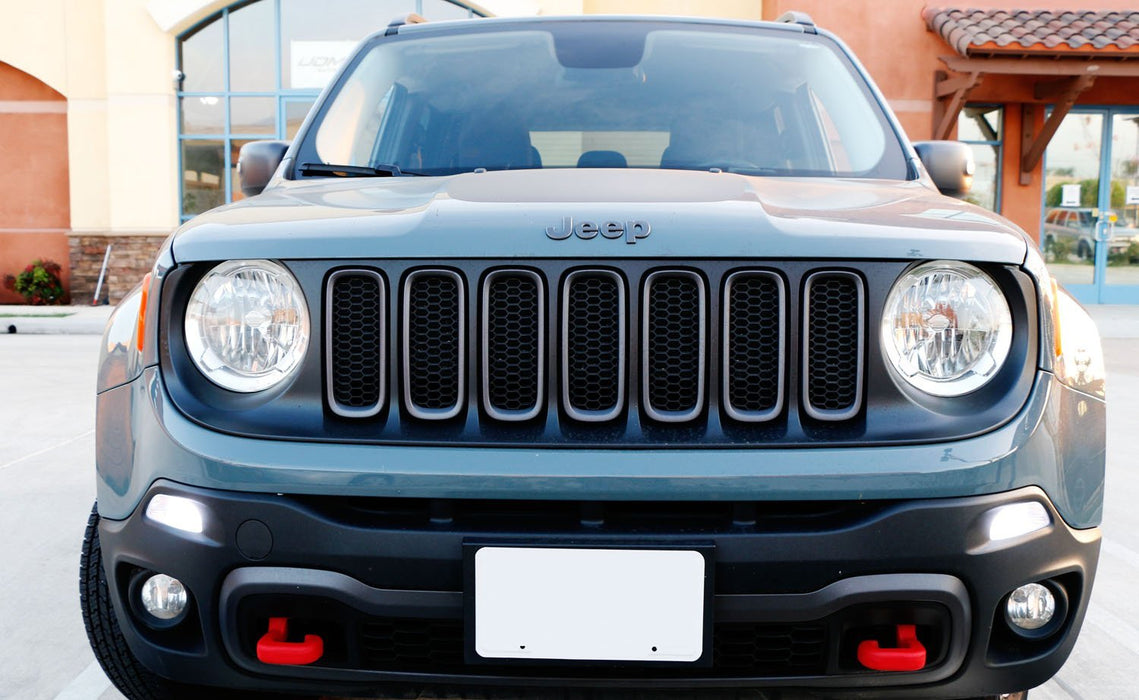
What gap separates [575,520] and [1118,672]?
1709 mm

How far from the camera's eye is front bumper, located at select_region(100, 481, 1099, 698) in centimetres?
152

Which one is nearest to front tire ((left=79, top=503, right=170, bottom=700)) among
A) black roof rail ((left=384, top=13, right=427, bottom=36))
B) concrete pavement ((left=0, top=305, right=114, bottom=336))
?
black roof rail ((left=384, top=13, right=427, bottom=36))

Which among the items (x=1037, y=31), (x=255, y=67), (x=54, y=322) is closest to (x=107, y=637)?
(x=54, y=322)

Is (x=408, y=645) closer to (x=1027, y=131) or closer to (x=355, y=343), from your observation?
(x=355, y=343)

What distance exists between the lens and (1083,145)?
14.3m

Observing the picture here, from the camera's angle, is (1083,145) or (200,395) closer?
(200,395)

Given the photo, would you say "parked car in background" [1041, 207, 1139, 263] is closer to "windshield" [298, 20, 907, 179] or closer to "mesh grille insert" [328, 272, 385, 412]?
"windshield" [298, 20, 907, 179]

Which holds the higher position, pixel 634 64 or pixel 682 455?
pixel 634 64

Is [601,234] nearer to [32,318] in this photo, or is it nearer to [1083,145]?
[32,318]

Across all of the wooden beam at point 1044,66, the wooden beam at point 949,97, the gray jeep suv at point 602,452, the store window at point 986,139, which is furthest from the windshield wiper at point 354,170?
the store window at point 986,139

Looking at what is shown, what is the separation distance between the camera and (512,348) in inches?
64.3

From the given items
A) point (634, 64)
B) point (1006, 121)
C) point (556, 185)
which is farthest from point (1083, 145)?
point (556, 185)

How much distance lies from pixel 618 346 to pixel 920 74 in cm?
1401

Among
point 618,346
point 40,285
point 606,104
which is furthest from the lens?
point 40,285
